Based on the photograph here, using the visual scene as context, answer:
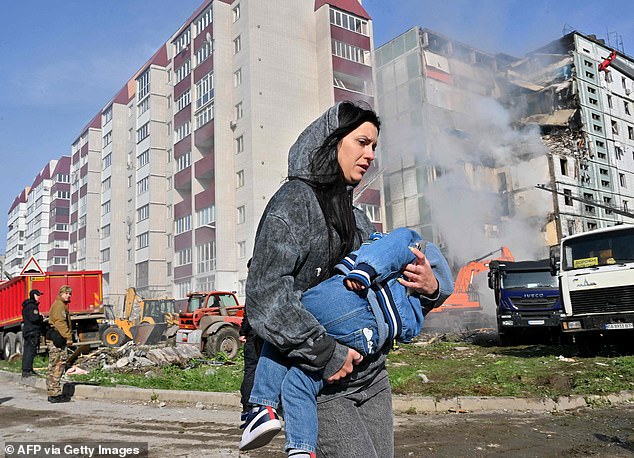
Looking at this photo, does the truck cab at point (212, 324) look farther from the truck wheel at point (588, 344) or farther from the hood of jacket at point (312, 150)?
the hood of jacket at point (312, 150)

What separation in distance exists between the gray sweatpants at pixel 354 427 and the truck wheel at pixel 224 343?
11.6 metres

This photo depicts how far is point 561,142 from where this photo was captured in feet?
172

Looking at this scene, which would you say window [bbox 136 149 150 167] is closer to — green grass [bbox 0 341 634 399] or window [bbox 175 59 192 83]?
window [bbox 175 59 192 83]

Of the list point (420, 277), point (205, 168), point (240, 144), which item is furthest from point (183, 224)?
point (420, 277)

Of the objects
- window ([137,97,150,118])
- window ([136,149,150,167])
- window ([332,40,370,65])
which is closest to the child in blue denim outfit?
window ([332,40,370,65])

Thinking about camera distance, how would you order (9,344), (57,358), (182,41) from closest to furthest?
(57,358) < (9,344) < (182,41)

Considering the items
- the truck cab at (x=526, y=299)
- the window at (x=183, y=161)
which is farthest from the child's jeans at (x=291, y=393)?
the window at (x=183, y=161)

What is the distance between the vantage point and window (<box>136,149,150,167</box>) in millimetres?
49900

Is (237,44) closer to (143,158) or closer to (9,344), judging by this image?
(143,158)

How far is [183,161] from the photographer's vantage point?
148ft

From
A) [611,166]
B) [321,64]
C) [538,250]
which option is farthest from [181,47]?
[611,166]

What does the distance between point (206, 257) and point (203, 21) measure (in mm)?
18296

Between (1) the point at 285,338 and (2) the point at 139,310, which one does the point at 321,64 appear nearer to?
(2) the point at 139,310

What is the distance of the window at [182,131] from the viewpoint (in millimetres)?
44247
